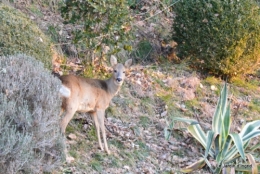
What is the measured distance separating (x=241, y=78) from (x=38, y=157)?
20.2 ft

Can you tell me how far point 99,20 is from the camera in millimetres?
7602

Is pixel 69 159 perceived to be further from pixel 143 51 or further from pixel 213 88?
pixel 143 51

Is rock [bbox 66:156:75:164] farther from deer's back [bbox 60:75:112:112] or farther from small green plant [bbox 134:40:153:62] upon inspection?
small green plant [bbox 134:40:153:62]

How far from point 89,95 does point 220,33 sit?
3860 mm

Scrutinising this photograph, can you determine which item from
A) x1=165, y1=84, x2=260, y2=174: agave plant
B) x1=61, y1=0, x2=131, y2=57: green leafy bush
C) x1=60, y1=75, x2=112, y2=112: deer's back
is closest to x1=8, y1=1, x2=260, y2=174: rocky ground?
x1=165, y1=84, x2=260, y2=174: agave plant

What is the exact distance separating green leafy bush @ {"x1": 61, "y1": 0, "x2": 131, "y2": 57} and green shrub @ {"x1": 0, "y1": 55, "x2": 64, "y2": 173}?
2.33 meters

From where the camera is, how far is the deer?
19.4ft

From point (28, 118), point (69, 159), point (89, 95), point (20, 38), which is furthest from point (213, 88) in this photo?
point (28, 118)

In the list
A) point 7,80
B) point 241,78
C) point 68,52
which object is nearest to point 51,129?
point 7,80

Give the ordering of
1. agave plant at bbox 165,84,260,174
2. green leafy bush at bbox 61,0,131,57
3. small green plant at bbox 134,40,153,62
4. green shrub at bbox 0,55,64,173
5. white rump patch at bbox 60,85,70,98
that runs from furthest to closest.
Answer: small green plant at bbox 134,40,153,62 < green leafy bush at bbox 61,0,131,57 < agave plant at bbox 165,84,260,174 < white rump patch at bbox 60,85,70,98 < green shrub at bbox 0,55,64,173

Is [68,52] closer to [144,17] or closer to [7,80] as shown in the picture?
[144,17]

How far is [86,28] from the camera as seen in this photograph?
770cm

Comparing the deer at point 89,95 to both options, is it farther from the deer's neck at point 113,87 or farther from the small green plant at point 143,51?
the small green plant at point 143,51

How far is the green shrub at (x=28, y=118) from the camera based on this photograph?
14.9 feet
